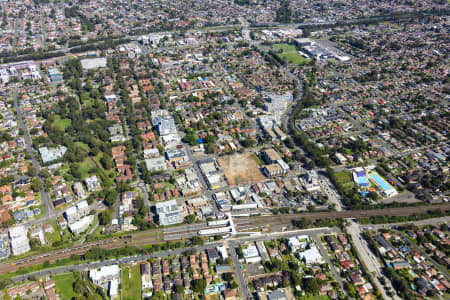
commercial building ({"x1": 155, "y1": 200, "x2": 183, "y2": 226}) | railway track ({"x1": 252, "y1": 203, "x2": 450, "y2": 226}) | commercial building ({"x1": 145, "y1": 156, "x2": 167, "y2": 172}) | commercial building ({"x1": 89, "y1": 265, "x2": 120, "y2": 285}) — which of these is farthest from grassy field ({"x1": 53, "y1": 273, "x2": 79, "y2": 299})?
railway track ({"x1": 252, "y1": 203, "x2": 450, "y2": 226})

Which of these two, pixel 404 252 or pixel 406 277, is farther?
pixel 404 252

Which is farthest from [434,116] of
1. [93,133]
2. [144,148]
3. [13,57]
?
[13,57]

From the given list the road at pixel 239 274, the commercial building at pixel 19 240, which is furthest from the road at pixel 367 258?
the commercial building at pixel 19 240

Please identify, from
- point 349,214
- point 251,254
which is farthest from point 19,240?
point 349,214

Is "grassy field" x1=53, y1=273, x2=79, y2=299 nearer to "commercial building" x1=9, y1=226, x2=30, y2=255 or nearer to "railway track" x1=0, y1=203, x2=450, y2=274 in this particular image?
"railway track" x1=0, y1=203, x2=450, y2=274

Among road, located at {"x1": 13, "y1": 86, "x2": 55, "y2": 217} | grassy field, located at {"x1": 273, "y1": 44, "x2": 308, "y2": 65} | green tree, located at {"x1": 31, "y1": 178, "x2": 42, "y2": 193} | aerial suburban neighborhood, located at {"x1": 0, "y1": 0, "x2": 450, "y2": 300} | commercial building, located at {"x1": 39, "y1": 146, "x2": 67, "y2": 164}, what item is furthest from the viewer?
grassy field, located at {"x1": 273, "y1": 44, "x2": 308, "y2": 65}

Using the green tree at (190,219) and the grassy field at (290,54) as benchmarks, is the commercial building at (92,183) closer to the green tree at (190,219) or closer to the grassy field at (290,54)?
the green tree at (190,219)

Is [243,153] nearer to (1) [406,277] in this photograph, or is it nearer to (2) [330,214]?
(2) [330,214]
